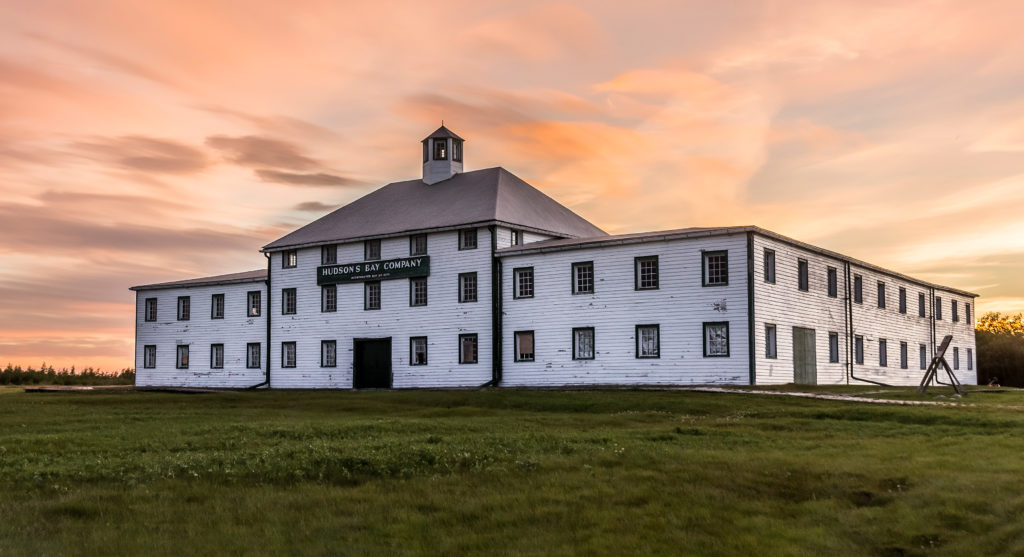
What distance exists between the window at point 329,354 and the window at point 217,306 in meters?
9.27

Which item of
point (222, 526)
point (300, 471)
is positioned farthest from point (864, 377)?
point (222, 526)

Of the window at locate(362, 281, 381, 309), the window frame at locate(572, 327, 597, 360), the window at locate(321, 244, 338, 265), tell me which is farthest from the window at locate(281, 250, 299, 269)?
the window frame at locate(572, 327, 597, 360)

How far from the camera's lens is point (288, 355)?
54.6 meters

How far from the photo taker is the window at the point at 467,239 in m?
47.9

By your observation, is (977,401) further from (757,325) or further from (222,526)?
(222,526)

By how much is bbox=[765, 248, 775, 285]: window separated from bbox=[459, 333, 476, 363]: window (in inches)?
563

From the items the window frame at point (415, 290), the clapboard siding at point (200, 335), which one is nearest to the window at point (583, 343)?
the window frame at point (415, 290)

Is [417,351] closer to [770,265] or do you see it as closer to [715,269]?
[715,269]

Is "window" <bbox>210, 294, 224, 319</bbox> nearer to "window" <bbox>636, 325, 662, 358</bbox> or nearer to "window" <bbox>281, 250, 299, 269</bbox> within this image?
"window" <bbox>281, 250, 299, 269</bbox>

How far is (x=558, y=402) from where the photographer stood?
113 feet

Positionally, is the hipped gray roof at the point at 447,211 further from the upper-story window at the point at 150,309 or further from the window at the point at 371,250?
the upper-story window at the point at 150,309

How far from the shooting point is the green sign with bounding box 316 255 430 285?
162ft

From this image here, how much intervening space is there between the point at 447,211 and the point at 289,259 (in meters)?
10.8

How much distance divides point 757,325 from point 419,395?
1397cm
